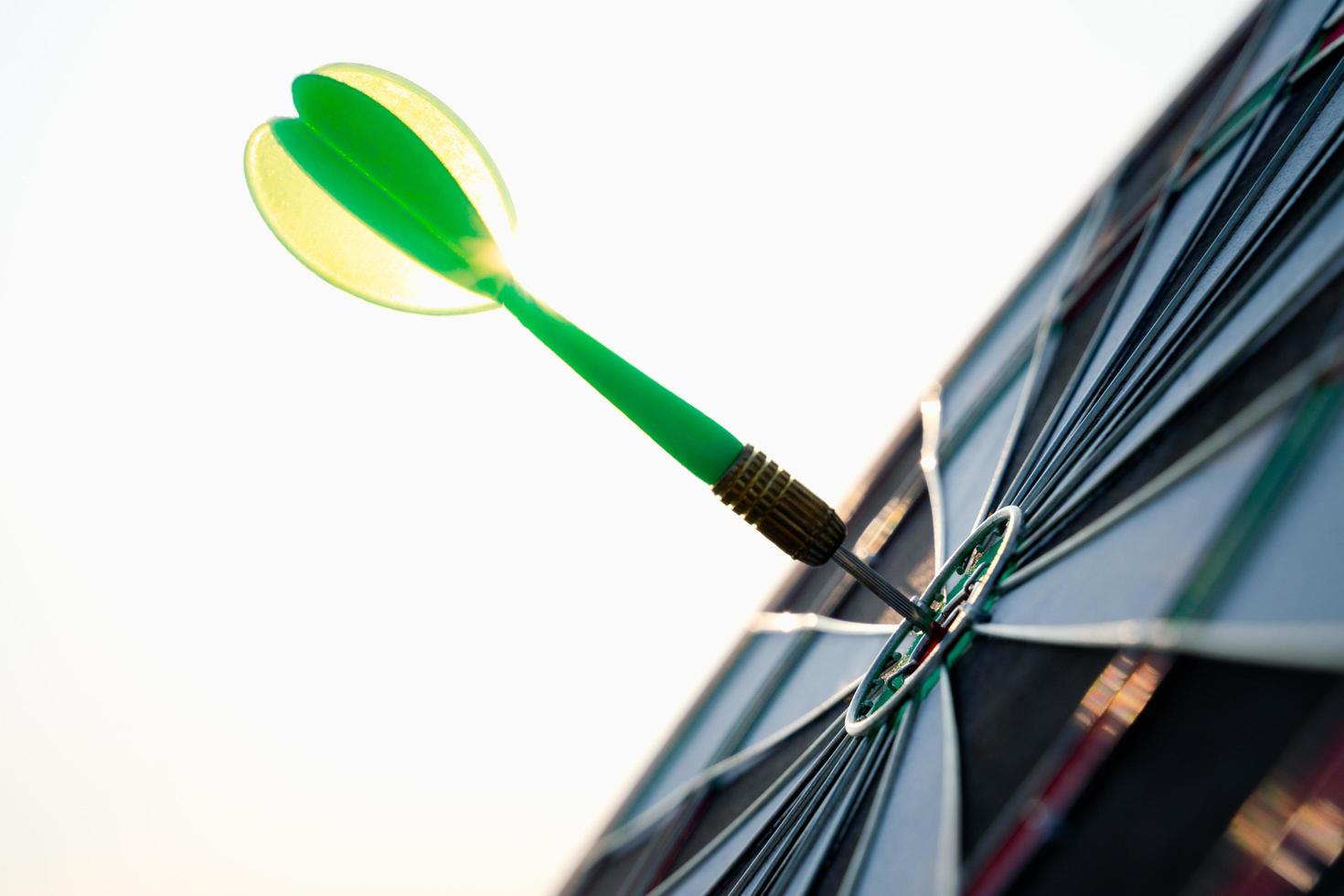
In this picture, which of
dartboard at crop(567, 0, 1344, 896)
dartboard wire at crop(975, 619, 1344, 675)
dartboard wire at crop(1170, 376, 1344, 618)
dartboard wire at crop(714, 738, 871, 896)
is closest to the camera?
dartboard wire at crop(975, 619, 1344, 675)

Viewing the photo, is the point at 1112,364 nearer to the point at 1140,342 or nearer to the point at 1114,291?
the point at 1140,342

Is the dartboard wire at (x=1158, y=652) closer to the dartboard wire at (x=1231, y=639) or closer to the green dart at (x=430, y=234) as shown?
the dartboard wire at (x=1231, y=639)

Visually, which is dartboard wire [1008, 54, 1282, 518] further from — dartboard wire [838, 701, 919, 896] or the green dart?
dartboard wire [838, 701, 919, 896]

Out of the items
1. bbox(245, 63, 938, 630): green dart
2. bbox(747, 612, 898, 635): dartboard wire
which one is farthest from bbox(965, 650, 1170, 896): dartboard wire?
bbox(747, 612, 898, 635): dartboard wire

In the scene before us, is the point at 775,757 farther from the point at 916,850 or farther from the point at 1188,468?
the point at 1188,468

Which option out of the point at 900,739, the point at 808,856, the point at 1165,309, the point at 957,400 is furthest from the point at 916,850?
the point at 957,400

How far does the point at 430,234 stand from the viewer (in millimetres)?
5699

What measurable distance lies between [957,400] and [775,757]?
153 inches

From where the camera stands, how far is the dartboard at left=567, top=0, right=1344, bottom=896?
292cm

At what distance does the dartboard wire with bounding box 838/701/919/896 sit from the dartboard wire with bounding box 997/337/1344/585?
862 millimetres

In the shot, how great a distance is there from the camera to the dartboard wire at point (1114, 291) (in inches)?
246

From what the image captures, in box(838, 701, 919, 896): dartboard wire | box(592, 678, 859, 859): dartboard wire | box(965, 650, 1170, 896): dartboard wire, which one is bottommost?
box(592, 678, 859, 859): dartboard wire

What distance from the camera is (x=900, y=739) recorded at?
4969 mm

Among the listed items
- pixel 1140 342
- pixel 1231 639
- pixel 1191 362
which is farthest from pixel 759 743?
pixel 1231 639
